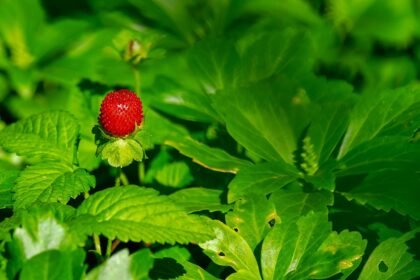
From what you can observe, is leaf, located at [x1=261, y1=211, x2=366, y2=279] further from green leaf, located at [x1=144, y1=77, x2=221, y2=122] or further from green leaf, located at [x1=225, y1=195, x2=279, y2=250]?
green leaf, located at [x1=144, y1=77, x2=221, y2=122]

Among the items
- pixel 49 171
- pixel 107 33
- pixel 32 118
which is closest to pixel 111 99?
pixel 49 171

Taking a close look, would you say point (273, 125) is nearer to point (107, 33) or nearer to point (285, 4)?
point (107, 33)

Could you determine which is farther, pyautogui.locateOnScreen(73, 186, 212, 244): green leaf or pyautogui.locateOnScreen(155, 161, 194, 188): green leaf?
pyautogui.locateOnScreen(155, 161, 194, 188): green leaf

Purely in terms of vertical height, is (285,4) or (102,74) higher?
(285,4)

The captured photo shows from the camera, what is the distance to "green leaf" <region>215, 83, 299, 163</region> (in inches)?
60.6

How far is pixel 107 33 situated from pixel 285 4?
791 mm

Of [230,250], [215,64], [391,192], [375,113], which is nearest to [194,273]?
[230,250]

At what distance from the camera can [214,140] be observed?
174cm

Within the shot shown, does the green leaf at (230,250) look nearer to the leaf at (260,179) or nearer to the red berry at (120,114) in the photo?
the leaf at (260,179)

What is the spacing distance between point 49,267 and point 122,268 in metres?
0.11

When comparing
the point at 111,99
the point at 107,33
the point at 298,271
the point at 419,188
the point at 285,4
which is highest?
the point at 285,4

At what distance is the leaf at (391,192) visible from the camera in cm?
131

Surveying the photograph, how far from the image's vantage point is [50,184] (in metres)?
1.30

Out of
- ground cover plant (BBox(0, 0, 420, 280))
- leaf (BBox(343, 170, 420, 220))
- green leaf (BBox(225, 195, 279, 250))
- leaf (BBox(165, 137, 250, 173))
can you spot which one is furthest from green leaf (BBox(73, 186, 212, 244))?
leaf (BBox(343, 170, 420, 220))
